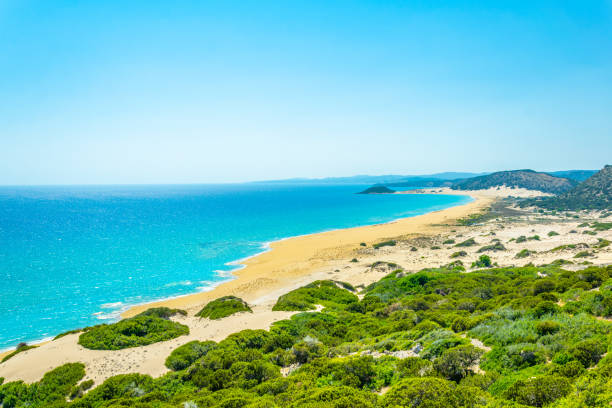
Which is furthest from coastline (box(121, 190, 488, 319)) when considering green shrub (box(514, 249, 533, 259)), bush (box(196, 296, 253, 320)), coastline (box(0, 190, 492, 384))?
green shrub (box(514, 249, 533, 259))

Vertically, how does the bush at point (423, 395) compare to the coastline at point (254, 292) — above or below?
above

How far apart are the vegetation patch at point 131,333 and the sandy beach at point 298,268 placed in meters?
0.49

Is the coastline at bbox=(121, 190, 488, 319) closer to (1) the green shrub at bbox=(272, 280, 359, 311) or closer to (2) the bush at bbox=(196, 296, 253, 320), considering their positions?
(2) the bush at bbox=(196, 296, 253, 320)

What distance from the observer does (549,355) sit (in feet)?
27.9

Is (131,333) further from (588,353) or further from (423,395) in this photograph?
(588,353)

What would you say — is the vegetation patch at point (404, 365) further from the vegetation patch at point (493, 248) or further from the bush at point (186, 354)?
the vegetation patch at point (493, 248)

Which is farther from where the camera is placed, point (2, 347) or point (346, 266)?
point (346, 266)

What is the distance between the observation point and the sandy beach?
561 inches

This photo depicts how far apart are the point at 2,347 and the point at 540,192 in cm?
18310

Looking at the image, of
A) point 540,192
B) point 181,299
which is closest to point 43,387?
point 181,299

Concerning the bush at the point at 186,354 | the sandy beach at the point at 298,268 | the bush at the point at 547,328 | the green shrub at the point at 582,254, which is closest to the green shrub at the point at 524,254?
the sandy beach at the point at 298,268

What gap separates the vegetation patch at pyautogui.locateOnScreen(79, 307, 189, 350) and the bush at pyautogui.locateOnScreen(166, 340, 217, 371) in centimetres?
299

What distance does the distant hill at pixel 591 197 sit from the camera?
73738mm

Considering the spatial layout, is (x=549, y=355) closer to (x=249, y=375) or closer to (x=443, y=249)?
(x=249, y=375)
